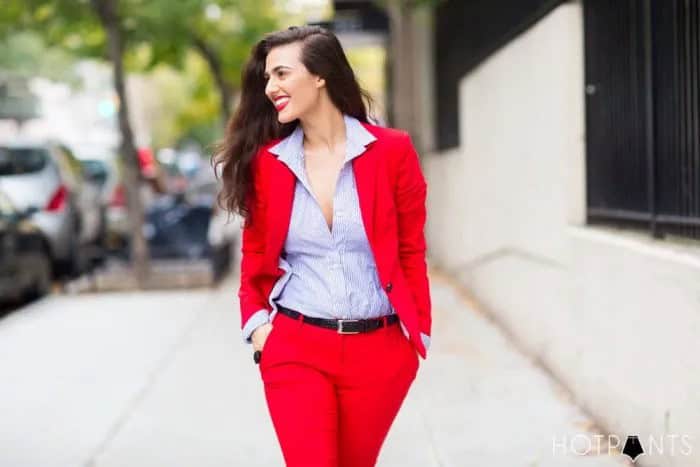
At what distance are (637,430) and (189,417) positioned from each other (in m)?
2.61

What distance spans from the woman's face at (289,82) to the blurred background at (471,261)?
0.61 meters

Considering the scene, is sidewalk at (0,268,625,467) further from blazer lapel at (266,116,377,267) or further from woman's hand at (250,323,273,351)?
blazer lapel at (266,116,377,267)

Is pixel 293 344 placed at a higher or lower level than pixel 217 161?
lower

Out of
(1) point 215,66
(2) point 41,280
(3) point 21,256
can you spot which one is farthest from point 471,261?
(1) point 215,66

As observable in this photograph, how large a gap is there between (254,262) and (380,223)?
43 cm

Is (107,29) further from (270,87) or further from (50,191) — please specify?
(270,87)

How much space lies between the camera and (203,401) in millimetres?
6809

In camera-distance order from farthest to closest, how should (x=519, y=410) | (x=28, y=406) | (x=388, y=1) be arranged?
(x=388, y=1) → (x=28, y=406) → (x=519, y=410)

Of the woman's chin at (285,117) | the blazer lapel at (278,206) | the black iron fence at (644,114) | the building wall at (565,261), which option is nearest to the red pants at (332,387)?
the blazer lapel at (278,206)

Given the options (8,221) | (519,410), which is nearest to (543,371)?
(519,410)

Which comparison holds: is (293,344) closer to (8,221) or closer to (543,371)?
(543,371)

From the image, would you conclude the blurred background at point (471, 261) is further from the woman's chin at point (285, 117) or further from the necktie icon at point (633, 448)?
the woman's chin at point (285, 117)

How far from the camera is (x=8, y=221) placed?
1121 centimetres

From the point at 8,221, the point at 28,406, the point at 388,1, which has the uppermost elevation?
the point at 388,1
